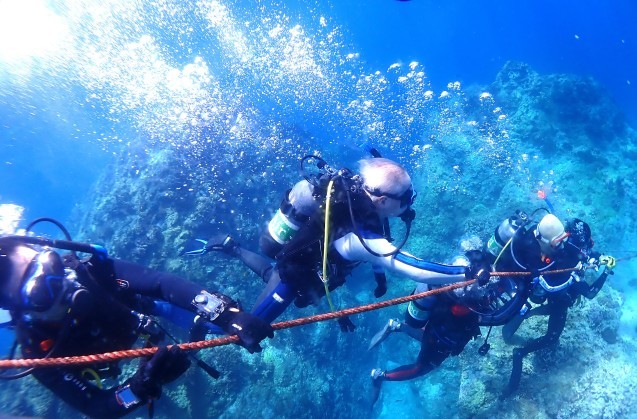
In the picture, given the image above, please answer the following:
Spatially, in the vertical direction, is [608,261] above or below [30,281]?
above

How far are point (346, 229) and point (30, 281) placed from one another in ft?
7.54

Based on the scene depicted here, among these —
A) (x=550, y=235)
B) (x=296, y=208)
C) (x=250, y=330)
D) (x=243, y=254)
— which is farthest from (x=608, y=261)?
(x=243, y=254)

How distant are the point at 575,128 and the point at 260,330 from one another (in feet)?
66.8

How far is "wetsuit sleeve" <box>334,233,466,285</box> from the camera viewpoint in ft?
9.64

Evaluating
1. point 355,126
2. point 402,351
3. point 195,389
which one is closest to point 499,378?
point 402,351

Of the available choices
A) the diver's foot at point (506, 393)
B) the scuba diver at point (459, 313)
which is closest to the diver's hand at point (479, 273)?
the scuba diver at point (459, 313)

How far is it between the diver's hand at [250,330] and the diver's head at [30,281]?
113 centimetres

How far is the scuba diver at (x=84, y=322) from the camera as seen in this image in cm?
193

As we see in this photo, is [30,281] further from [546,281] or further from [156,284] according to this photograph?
[546,281]

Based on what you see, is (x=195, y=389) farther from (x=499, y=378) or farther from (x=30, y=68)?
(x=30, y=68)

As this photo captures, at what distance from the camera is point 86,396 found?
7.76 ft

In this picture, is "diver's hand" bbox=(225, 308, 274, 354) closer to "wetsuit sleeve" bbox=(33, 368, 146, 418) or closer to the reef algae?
"wetsuit sleeve" bbox=(33, 368, 146, 418)

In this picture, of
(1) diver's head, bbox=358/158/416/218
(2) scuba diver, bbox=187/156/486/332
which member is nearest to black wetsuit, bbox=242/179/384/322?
(2) scuba diver, bbox=187/156/486/332

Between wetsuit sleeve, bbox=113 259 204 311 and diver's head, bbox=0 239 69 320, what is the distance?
116cm
